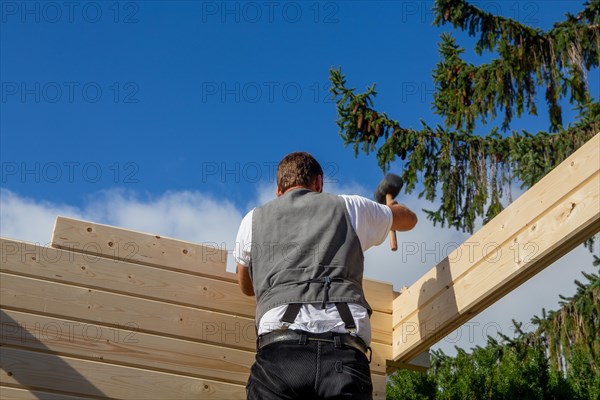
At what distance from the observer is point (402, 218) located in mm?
3227

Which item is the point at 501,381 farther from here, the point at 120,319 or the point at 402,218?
the point at 120,319

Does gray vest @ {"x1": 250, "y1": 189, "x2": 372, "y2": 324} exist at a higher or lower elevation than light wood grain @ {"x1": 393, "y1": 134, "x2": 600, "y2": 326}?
lower

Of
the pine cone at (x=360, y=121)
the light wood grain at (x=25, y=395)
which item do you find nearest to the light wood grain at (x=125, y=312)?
the light wood grain at (x=25, y=395)

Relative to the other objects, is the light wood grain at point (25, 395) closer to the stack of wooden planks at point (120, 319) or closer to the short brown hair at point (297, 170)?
the stack of wooden planks at point (120, 319)

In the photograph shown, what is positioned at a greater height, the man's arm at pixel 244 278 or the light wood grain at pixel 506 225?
the light wood grain at pixel 506 225

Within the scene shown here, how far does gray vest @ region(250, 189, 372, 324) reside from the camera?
274cm

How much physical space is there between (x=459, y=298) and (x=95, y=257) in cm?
162

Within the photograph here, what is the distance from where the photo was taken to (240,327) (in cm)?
363

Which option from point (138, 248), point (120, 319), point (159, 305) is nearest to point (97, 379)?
point (120, 319)

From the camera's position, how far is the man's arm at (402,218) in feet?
10.5

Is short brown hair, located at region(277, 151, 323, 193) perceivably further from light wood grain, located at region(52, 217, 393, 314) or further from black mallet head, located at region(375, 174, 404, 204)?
light wood grain, located at region(52, 217, 393, 314)

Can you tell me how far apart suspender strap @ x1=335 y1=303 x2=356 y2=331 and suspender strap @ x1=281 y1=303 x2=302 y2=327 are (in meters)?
0.14

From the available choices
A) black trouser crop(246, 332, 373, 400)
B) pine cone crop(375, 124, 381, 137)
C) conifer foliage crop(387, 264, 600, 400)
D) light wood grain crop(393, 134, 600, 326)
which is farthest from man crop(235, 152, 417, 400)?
pine cone crop(375, 124, 381, 137)

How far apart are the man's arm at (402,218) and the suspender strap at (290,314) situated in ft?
2.24
